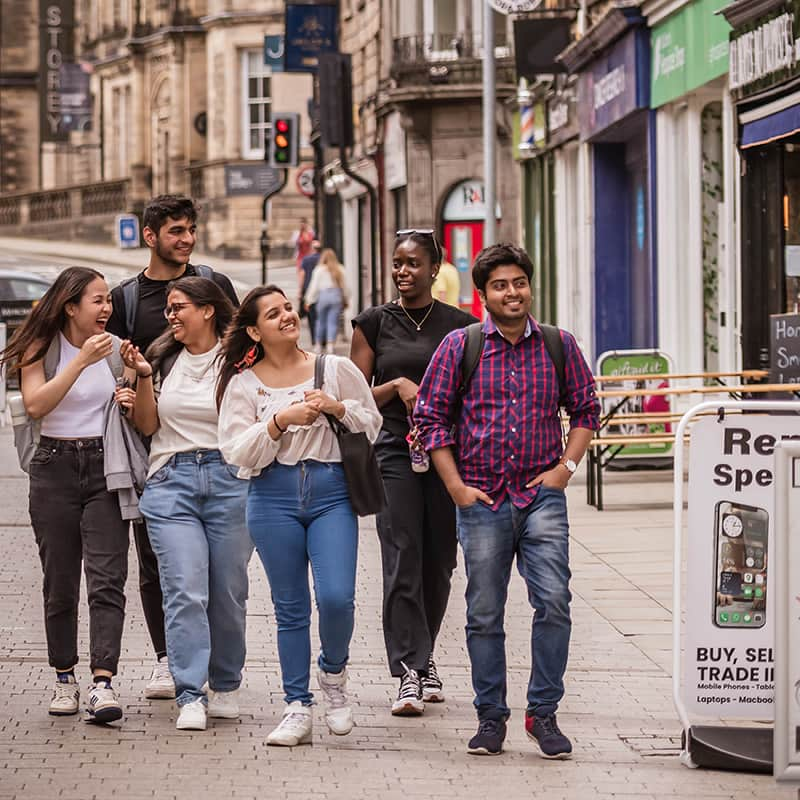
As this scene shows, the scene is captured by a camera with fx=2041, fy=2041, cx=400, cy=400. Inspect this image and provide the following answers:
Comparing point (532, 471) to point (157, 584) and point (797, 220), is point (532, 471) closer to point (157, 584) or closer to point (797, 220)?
point (157, 584)

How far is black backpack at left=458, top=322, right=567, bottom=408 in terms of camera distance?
24.0ft

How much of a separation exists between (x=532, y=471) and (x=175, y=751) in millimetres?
1623

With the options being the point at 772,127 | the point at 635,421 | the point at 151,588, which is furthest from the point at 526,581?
the point at 772,127

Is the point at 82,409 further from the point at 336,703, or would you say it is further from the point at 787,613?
the point at 787,613

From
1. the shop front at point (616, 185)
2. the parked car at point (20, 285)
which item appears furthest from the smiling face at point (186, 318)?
the parked car at point (20, 285)

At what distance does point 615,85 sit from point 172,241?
14.0 metres

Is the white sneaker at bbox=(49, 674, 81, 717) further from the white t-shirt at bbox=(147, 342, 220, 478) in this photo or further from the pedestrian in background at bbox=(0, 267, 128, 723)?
the white t-shirt at bbox=(147, 342, 220, 478)

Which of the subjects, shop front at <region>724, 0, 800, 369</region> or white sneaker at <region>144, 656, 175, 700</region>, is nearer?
white sneaker at <region>144, 656, 175, 700</region>

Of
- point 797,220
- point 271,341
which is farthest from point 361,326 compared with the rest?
point 797,220

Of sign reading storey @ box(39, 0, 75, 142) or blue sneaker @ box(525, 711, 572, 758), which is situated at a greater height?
sign reading storey @ box(39, 0, 75, 142)

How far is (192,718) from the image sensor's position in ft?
25.1

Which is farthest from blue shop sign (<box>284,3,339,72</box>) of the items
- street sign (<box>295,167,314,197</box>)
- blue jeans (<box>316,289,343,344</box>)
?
blue jeans (<box>316,289,343,344</box>)

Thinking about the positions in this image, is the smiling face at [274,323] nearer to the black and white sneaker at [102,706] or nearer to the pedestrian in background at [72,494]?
the pedestrian in background at [72,494]

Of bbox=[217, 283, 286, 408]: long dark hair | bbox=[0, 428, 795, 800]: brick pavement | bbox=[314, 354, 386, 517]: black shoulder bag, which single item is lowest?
bbox=[0, 428, 795, 800]: brick pavement
